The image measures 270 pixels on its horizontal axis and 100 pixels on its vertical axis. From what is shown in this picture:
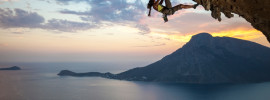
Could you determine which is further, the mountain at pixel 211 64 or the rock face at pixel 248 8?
the mountain at pixel 211 64

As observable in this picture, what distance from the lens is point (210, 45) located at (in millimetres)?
171375

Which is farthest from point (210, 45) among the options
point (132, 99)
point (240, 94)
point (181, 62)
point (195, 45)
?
point (132, 99)

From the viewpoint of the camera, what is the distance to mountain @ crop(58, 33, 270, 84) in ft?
445

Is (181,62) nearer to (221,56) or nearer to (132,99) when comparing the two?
(221,56)

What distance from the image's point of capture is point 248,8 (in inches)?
129

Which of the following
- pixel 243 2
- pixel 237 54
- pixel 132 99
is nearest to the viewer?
pixel 243 2

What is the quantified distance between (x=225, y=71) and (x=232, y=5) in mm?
152154

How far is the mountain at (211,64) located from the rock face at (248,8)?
139678 millimetres

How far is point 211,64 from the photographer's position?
15288 centimetres

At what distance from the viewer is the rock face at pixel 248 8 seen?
3.06m

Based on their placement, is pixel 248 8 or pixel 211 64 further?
pixel 211 64

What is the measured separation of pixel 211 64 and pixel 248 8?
532ft

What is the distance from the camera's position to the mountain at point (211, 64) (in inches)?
5335

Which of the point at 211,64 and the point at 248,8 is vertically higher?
the point at 248,8
